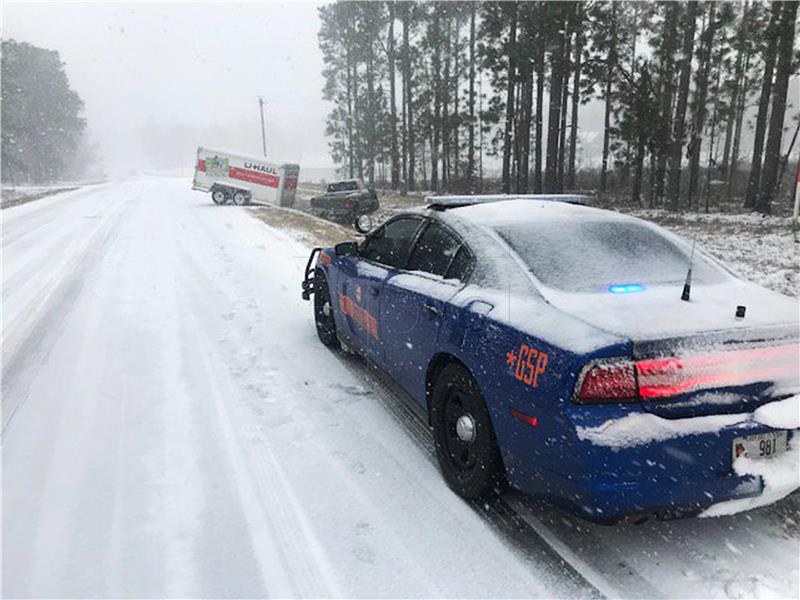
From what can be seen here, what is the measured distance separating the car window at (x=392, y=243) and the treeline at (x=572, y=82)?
Answer: 19.0 metres

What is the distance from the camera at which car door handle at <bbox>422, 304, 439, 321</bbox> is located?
3.20m

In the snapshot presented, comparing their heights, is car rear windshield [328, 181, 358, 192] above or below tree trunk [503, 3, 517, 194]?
below

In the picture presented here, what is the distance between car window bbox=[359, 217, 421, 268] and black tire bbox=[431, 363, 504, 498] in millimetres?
1194

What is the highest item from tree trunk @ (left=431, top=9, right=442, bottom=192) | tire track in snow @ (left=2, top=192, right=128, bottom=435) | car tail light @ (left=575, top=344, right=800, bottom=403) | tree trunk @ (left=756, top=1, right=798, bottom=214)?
tree trunk @ (left=431, top=9, right=442, bottom=192)

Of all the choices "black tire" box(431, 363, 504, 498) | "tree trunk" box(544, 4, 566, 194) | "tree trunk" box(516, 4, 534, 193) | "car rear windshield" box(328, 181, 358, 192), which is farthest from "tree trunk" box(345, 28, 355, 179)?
"black tire" box(431, 363, 504, 498)

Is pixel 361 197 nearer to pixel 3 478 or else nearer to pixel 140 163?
pixel 3 478

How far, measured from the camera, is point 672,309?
2.46 metres

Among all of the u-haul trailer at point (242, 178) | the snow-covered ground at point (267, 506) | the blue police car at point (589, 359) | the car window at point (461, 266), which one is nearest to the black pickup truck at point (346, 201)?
the u-haul trailer at point (242, 178)

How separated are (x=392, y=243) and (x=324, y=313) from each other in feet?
5.50

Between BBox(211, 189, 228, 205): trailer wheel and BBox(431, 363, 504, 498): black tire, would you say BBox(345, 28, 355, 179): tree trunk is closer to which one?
BBox(211, 189, 228, 205): trailer wheel

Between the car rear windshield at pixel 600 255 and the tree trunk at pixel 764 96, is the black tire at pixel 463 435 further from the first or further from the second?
the tree trunk at pixel 764 96

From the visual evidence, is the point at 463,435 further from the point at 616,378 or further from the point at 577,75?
the point at 577,75

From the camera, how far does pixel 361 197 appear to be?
21.2 m

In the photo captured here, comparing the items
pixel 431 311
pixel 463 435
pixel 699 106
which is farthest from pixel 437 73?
pixel 463 435
